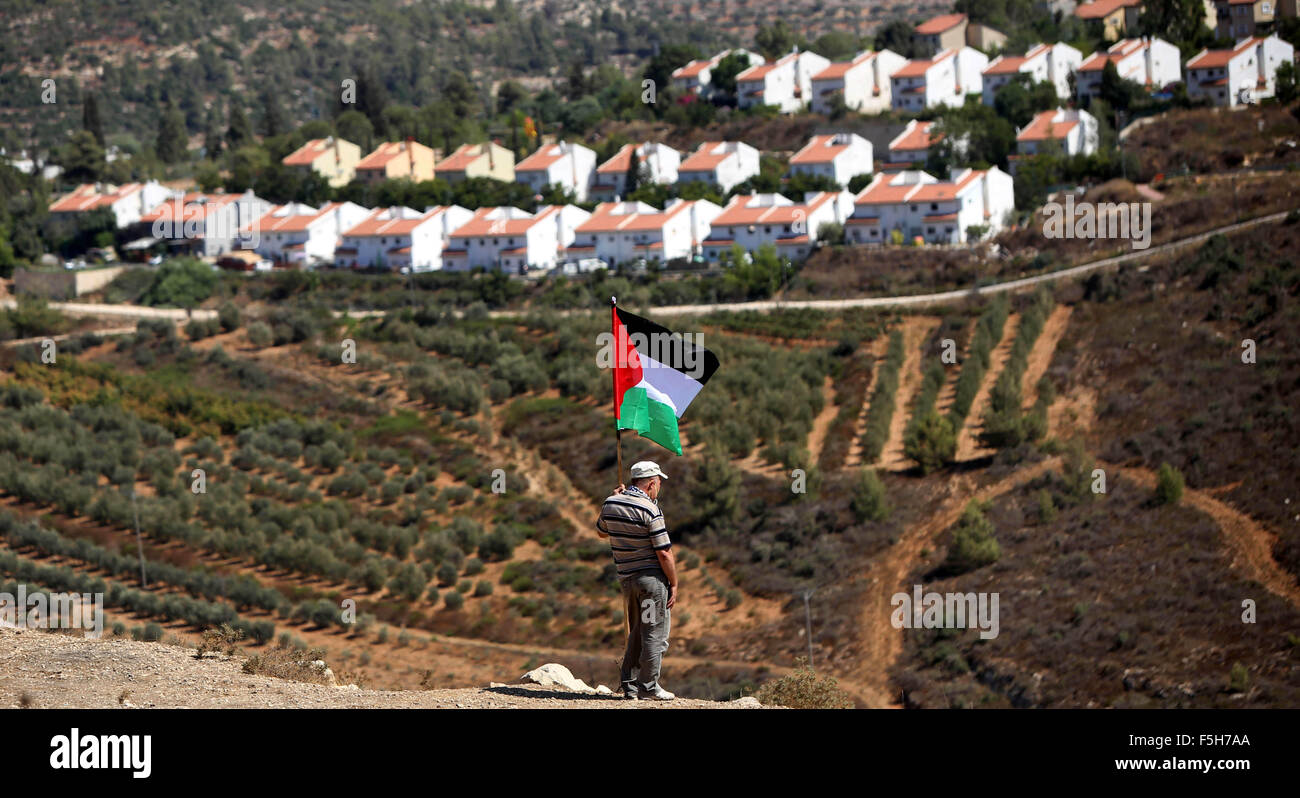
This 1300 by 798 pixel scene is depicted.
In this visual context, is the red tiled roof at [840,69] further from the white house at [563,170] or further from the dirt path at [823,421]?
the dirt path at [823,421]

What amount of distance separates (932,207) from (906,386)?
19.1m

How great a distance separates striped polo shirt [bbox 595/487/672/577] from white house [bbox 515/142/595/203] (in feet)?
262

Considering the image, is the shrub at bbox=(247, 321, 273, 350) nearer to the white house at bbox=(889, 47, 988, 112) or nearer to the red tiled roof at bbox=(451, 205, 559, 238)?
the red tiled roof at bbox=(451, 205, 559, 238)

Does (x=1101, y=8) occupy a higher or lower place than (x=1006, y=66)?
higher

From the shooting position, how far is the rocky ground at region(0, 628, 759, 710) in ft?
41.5

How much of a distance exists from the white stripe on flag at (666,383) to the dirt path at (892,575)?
1829 cm

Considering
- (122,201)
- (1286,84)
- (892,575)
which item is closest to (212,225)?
(122,201)

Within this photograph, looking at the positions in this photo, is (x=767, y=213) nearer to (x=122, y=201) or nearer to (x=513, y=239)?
(x=513, y=239)

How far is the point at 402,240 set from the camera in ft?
276

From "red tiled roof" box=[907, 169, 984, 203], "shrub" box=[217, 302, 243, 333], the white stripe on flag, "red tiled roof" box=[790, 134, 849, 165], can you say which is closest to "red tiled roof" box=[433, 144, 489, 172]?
"red tiled roof" box=[790, 134, 849, 165]

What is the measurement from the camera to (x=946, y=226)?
71250 millimetres

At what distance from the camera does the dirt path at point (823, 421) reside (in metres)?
50.9

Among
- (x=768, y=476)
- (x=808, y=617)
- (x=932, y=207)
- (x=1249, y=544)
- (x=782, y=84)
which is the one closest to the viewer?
(x=1249, y=544)
